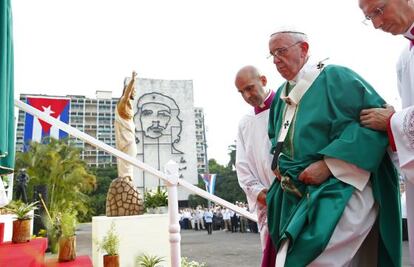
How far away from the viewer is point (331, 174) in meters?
1.65

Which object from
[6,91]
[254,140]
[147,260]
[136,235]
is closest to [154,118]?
[136,235]

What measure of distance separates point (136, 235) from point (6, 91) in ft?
9.95

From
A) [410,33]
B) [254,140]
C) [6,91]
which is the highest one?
[410,33]

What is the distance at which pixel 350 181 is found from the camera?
159cm

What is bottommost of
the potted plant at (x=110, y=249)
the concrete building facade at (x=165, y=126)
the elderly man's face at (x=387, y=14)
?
the potted plant at (x=110, y=249)

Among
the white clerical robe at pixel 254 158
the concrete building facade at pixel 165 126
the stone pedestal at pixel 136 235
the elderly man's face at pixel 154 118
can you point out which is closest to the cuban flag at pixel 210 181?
the concrete building facade at pixel 165 126

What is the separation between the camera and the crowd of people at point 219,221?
20319mm

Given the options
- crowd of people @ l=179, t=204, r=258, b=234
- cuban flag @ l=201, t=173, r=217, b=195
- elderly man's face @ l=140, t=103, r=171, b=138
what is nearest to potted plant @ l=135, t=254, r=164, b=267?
crowd of people @ l=179, t=204, r=258, b=234

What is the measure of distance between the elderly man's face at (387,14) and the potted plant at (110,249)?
341 cm

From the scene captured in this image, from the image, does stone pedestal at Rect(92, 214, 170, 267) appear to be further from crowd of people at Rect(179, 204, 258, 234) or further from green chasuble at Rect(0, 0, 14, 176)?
crowd of people at Rect(179, 204, 258, 234)

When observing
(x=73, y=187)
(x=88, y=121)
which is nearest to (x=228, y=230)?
(x=73, y=187)

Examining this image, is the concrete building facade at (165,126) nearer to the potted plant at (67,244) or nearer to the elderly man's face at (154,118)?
the elderly man's face at (154,118)

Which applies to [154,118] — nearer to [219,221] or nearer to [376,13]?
[219,221]

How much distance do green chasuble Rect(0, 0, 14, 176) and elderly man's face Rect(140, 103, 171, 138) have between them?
34.8 metres
